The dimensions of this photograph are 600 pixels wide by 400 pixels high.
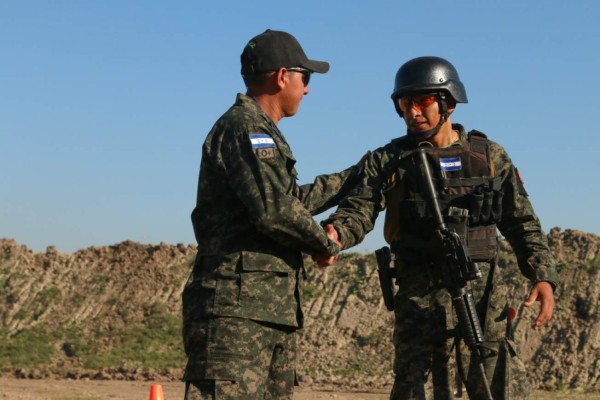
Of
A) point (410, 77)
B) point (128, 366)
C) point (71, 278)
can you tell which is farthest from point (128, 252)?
point (410, 77)

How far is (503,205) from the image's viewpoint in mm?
6266

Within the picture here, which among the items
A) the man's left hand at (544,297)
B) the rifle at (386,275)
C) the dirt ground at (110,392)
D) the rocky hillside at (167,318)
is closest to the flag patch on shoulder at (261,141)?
the rifle at (386,275)

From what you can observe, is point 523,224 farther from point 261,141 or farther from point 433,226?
point 261,141

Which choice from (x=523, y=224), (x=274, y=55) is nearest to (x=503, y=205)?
(x=523, y=224)

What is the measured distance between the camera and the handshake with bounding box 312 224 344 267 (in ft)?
17.3

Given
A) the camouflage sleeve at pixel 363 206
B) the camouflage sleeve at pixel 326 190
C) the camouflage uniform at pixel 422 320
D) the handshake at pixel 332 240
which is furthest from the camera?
the camouflage uniform at pixel 422 320

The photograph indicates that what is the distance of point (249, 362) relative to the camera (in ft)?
16.3

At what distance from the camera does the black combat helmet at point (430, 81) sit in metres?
6.12

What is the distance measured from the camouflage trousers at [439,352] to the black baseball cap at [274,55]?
4.61 feet

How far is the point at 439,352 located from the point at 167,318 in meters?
14.8

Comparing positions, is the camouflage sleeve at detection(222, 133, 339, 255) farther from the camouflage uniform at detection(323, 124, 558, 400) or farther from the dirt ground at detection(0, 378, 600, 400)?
the dirt ground at detection(0, 378, 600, 400)

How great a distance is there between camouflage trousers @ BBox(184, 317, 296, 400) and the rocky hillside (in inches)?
446

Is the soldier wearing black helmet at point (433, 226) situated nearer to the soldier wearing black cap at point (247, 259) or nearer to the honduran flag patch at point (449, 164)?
the honduran flag patch at point (449, 164)

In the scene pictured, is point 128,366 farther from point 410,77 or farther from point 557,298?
point 410,77
